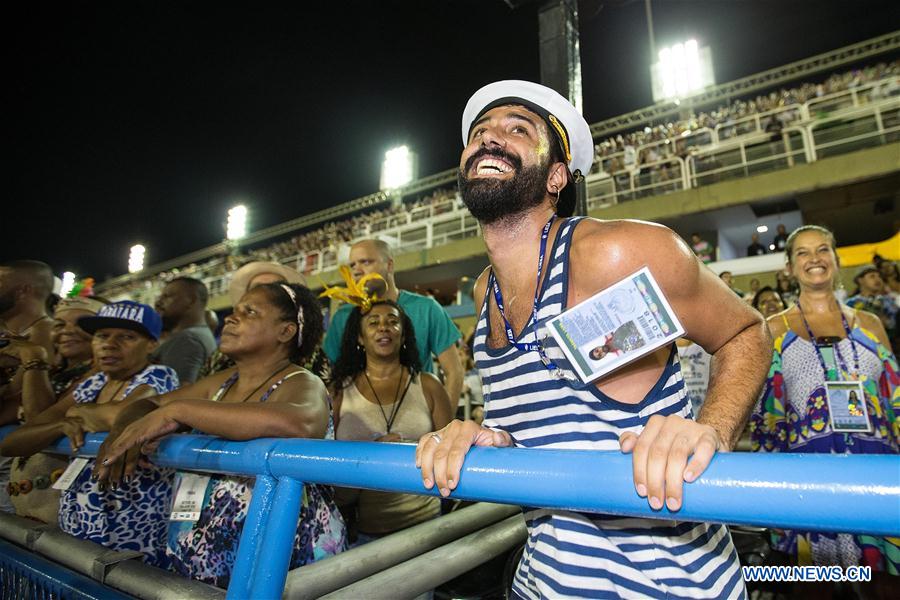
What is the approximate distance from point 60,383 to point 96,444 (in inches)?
77.7

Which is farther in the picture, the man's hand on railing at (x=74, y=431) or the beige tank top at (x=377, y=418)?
the beige tank top at (x=377, y=418)

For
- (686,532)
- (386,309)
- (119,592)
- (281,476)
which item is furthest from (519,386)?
(386,309)

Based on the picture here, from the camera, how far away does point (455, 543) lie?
1.55 m

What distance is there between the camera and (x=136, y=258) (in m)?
44.5

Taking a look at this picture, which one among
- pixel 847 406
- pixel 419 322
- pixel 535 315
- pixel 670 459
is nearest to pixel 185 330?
pixel 419 322

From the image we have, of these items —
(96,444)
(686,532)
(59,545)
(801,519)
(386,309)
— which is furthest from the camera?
(386,309)

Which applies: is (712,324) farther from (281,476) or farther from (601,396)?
(281,476)

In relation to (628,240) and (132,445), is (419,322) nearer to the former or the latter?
(132,445)

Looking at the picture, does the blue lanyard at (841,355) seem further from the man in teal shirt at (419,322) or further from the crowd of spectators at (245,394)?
the man in teal shirt at (419,322)

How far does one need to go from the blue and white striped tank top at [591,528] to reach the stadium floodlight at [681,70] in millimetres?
22662

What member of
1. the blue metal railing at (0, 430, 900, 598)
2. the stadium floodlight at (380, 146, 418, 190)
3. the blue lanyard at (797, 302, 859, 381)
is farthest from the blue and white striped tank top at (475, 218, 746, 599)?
the stadium floodlight at (380, 146, 418, 190)

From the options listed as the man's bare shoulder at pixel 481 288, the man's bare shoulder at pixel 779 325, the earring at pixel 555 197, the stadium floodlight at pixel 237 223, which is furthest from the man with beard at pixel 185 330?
the stadium floodlight at pixel 237 223

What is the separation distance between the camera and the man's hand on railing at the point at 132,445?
5.15 feet

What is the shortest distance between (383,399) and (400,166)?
2868 cm
